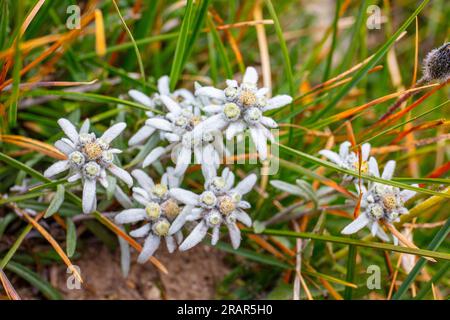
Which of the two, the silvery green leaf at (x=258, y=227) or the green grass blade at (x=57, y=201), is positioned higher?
the green grass blade at (x=57, y=201)

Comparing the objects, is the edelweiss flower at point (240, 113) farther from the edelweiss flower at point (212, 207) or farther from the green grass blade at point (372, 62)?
the green grass blade at point (372, 62)

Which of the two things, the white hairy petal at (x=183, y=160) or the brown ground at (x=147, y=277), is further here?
the brown ground at (x=147, y=277)

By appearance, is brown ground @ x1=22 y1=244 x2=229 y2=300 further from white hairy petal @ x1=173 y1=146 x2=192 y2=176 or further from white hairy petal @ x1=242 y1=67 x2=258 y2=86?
white hairy petal @ x1=242 y1=67 x2=258 y2=86

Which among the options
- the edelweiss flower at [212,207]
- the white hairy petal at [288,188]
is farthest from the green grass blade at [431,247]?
the edelweiss flower at [212,207]
